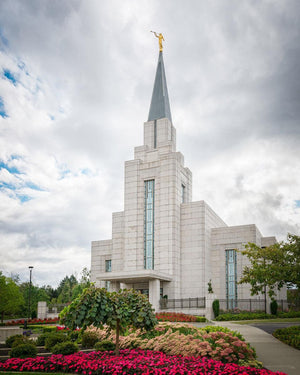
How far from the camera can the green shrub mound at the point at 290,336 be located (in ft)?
44.8

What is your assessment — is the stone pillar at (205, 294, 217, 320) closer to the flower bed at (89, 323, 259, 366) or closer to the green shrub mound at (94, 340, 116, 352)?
the flower bed at (89, 323, 259, 366)

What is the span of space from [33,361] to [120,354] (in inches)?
96.5

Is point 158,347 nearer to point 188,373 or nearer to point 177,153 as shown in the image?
point 188,373

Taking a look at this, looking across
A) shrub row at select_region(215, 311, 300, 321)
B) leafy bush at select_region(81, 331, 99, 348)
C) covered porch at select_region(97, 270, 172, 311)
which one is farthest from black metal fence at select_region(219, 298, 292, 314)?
leafy bush at select_region(81, 331, 99, 348)

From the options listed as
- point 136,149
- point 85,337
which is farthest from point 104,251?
point 85,337

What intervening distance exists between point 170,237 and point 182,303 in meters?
6.10

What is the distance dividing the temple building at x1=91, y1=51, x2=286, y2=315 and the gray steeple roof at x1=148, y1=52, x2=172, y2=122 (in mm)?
1331

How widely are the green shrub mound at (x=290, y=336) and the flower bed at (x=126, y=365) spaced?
4.92 meters

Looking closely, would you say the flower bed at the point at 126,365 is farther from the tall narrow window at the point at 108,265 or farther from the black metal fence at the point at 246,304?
the tall narrow window at the point at 108,265

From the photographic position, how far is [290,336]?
48.1 feet

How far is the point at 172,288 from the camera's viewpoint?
36.5 metres

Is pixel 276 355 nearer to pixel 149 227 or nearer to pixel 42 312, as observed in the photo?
pixel 149 227

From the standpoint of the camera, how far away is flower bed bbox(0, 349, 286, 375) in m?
9.31

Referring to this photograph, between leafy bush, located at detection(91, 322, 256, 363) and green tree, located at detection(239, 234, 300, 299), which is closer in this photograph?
leafy bush, located at detection(91, 322, 256, 363)
